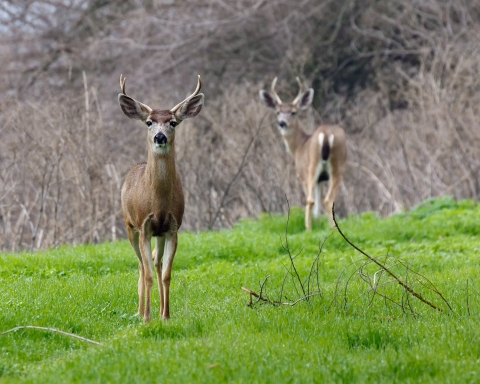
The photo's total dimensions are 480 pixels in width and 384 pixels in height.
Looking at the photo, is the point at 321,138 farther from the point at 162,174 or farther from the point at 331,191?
the point at 162,174

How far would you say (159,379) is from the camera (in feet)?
18.7

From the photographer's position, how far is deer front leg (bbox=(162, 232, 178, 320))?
784 cm

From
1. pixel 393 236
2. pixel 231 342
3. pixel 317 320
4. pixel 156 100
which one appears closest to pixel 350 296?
pixel 317 320

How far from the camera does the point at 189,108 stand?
8609 millimetres

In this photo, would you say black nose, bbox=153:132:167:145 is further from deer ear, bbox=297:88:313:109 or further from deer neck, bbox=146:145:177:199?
deer ear, bbox=297:88:313:109

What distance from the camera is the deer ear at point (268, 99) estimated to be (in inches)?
707

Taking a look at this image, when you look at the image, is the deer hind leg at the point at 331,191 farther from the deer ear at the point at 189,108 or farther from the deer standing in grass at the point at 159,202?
the deer standing in grass at the point at 159,202

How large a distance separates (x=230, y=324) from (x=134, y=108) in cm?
248

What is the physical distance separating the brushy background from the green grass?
3.63 meters

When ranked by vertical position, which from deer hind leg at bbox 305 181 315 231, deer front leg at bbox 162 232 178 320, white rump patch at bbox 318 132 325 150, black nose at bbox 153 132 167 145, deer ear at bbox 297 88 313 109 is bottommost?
deer front leg at bbox 162 232 178 320

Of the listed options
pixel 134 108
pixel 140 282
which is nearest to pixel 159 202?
pixel 140 282

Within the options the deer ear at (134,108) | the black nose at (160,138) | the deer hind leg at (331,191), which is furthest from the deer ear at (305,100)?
the black nose at (160,138)

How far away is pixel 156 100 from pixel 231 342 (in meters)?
13.9

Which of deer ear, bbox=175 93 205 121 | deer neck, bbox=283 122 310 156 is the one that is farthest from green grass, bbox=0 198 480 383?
deer neck, bbox=283 122 310 156
